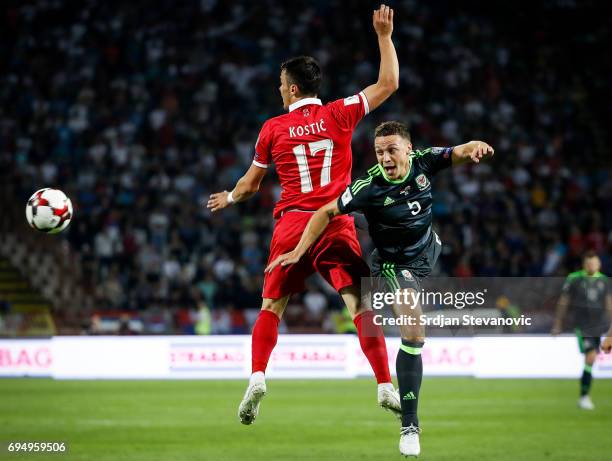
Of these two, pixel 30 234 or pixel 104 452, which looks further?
pixel 30 234

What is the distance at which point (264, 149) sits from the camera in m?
7.76

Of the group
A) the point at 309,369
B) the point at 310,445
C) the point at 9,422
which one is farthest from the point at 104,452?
the point at 309,369

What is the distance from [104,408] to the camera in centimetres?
1408

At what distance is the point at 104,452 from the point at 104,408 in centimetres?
446

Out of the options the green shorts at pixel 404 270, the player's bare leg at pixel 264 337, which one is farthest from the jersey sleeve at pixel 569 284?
the player's bare leg at pixel 264 337

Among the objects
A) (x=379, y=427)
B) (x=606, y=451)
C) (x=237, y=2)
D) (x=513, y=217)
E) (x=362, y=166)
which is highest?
(x=237, y=2)

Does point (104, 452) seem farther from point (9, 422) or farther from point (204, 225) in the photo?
point (204, 225)

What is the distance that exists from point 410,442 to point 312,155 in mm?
2162

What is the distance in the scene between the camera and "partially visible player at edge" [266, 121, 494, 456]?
7219 millimetres

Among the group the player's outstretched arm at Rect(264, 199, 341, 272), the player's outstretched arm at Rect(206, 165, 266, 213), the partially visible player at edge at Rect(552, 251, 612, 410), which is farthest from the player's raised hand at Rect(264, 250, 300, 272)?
the partially visible player at edge at Rect(552, 251, 612, 410)

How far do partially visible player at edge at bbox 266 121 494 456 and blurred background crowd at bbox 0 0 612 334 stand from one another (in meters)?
12.1

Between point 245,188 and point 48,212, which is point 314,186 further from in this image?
point 48,212

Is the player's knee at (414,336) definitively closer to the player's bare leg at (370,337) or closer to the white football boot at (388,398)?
the player's bare leg at (370,337)

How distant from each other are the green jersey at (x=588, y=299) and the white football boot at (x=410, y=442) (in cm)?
748
